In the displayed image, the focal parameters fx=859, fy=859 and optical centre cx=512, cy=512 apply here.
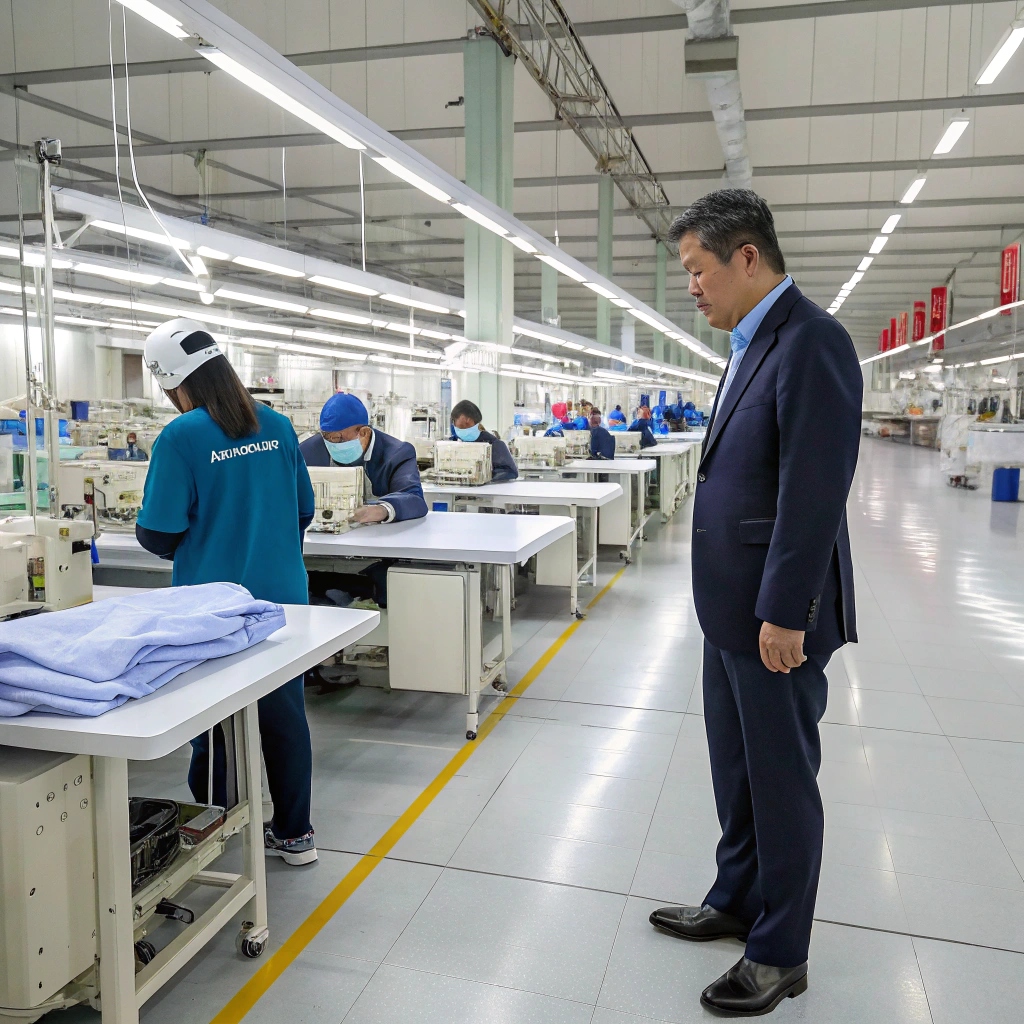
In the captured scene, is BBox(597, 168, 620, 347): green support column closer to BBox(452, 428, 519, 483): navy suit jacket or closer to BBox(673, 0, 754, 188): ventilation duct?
BBox(673, 0, 754, 188): ventilation duct

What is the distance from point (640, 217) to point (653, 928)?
44.6 feet

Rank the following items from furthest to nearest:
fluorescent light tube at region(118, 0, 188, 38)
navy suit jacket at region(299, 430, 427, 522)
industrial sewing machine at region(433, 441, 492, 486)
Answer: industrial sewing machine at region(433, 441, 492, 486), navy suit jacket at region(299, 430, 427, 522), fluorescent light tube at region(118, 0, 188, 38)

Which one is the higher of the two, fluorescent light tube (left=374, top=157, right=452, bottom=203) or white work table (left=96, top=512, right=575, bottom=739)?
fluorescent light tube (left=374, top=157, right=452, bottom=203)

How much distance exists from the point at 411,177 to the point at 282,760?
2950mm

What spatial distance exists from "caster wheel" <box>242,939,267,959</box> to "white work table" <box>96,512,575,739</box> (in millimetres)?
1476

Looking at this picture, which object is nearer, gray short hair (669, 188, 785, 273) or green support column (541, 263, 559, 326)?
gray short hair (669, 188, 785, 273)

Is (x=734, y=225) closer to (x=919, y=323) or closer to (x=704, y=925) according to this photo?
(x=704, y=925)

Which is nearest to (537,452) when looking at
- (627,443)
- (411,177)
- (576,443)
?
(576,443)

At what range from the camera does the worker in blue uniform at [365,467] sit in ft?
12.8

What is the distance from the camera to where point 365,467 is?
4.15m

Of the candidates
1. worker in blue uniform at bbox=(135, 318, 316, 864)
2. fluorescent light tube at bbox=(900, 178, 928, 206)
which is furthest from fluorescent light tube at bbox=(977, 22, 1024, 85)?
worker in blue uniform at bbox=(135, 318, 316, 864)

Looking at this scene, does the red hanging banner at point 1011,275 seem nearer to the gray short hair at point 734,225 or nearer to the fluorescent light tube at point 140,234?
the fluorescent light tube at point 140,234

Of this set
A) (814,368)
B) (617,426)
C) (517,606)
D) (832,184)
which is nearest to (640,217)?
(832,184)

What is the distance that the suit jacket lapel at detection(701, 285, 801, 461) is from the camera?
1830 mm
